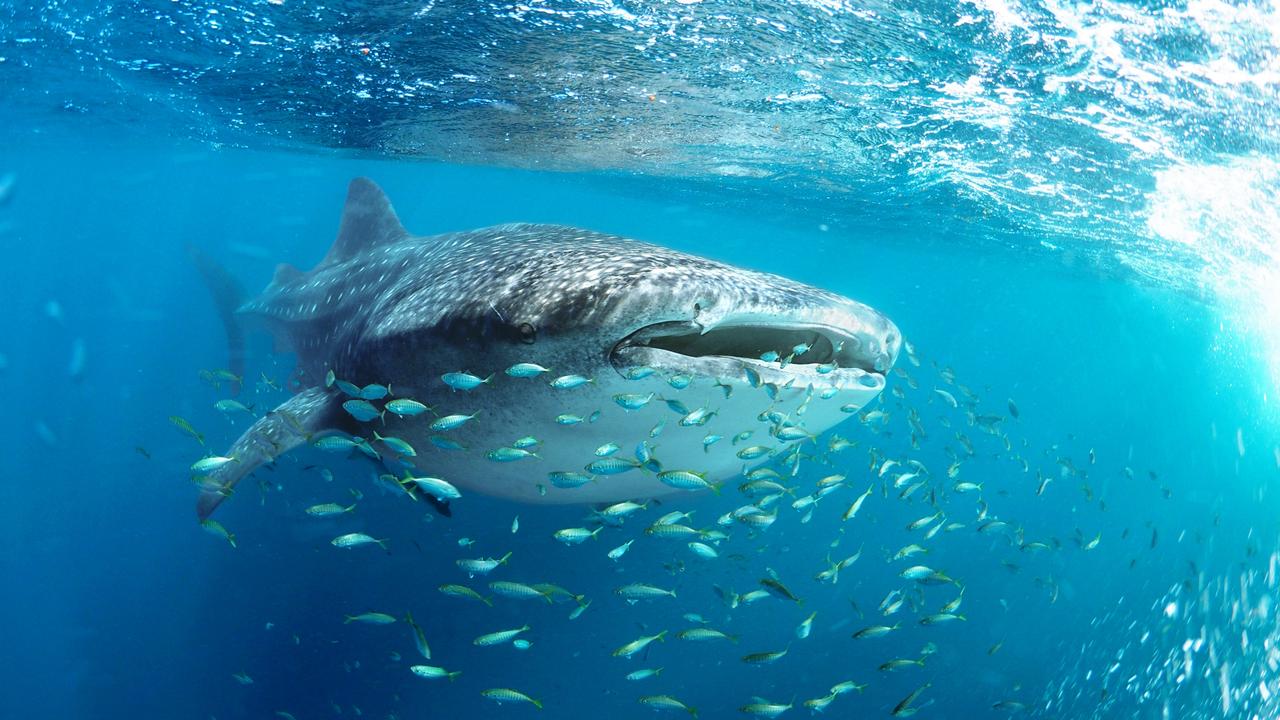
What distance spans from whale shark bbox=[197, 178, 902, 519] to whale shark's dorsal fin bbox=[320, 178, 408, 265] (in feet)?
9.15

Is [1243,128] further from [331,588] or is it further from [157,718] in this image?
[157,718]

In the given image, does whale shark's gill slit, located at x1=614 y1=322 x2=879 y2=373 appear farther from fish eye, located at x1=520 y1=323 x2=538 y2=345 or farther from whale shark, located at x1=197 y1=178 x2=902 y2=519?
fish eye, located at x1=520 y1=323 x2=538 y2=345

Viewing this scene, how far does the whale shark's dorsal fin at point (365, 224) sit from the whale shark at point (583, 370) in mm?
2788

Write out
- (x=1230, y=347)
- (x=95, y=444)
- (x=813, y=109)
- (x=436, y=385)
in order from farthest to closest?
(x=1230, y=347) < (x=95, y=444) < (x=813, y=109) < (x=436, y=385)

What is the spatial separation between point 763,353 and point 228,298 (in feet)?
38.8

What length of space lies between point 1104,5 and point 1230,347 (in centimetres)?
5718

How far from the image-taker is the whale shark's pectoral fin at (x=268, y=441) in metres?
4.38

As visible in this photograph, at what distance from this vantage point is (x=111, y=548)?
17.3 meters

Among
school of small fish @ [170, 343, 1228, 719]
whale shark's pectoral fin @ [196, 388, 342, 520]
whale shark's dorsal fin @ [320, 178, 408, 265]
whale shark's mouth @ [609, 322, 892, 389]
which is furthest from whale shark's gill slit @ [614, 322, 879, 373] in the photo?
whale shark's dorsal fin @ [320, 178, 408, 265]

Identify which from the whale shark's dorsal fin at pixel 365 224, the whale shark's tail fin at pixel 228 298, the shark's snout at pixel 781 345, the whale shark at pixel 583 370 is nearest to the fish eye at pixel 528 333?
the whale shark at pixel 583 370

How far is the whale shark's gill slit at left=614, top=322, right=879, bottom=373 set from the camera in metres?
3.12

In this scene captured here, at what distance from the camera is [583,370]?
322 centimetres

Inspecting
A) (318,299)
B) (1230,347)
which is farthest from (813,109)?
(1230,347)

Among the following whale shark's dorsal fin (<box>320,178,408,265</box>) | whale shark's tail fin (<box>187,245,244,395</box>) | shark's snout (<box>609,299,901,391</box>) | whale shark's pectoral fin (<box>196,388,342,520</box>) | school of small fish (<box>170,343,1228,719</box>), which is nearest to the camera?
shark's snout (<box>609,299,901,391</box>)
